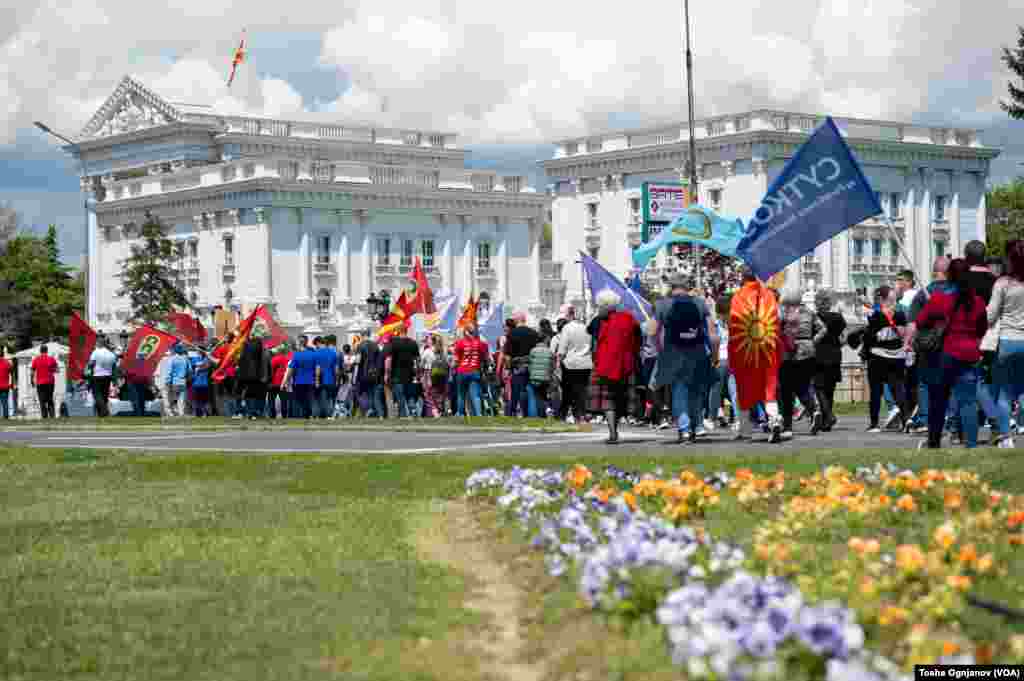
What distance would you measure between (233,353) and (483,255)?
2643 inches

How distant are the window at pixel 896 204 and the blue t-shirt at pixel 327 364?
80139mm

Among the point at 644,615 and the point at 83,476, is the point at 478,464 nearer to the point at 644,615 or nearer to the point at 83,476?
the point at 83,476

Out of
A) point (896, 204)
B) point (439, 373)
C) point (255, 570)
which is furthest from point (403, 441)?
point (896, 204)

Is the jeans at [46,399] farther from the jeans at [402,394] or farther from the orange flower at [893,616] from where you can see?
the orange flower at [893,616]

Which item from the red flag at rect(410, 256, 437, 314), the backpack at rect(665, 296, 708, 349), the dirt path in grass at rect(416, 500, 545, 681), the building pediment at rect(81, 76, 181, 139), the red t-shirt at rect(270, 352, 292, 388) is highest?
the building pediment at rect(81, 76, 181, 139)

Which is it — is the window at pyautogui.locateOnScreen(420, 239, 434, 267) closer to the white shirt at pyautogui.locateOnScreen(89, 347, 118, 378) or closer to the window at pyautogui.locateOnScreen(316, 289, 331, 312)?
the window at pyautogui.locateOnScreen(316, 289, 331, 312)

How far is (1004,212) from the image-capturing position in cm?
14750

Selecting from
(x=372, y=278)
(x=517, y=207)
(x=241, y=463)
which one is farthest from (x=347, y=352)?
(x=517, y=207)

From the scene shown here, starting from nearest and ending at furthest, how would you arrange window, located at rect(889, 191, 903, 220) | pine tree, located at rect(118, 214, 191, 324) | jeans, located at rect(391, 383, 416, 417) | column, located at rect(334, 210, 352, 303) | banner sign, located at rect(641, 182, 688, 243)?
jeans, located at rect(391, 383, 416, 417), banner sign, located at rect(641, 182, 688, 243), pine tree, located at rect(118, 214, 191, 324), column, located at rect(334, 210, 352, 303), window, located at rect(889, 191, 903, 220)

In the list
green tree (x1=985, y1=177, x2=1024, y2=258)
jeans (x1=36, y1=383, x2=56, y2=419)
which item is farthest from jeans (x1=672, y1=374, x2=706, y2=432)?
green tree (x1=985, y1=177, x2=1024, y2=258)

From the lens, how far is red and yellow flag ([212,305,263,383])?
37.8 metres

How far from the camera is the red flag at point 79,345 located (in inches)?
1678

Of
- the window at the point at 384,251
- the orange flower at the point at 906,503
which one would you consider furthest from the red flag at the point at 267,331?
the window at the point at 384,251

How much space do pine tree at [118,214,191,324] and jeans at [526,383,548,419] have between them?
6200 centimetres
